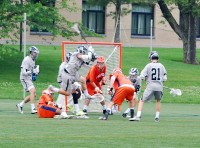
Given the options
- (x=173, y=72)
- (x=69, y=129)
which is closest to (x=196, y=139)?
(x=69, y=129)

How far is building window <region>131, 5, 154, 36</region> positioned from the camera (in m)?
69.1

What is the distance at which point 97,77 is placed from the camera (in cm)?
2344

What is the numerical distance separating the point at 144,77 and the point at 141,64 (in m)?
26.3

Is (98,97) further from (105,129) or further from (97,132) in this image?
(97,132)

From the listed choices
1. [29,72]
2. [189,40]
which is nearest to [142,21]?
[189,40]

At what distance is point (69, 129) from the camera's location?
1798 centimetres

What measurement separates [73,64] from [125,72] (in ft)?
72.8

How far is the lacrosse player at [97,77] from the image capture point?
23.1 metres

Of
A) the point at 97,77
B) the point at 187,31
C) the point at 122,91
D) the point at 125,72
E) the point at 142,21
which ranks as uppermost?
the point at 142,21

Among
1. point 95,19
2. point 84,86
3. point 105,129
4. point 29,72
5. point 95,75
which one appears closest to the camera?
point 105,129

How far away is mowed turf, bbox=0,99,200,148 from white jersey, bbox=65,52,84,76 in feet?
4.61

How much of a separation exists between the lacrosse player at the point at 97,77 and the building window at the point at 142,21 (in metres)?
45.3

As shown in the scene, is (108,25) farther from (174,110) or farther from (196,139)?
(196,139)

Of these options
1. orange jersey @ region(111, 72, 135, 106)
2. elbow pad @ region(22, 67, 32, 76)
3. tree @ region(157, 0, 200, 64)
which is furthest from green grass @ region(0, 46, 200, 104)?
orange jersey @ region(111, 72, 135, 106)
